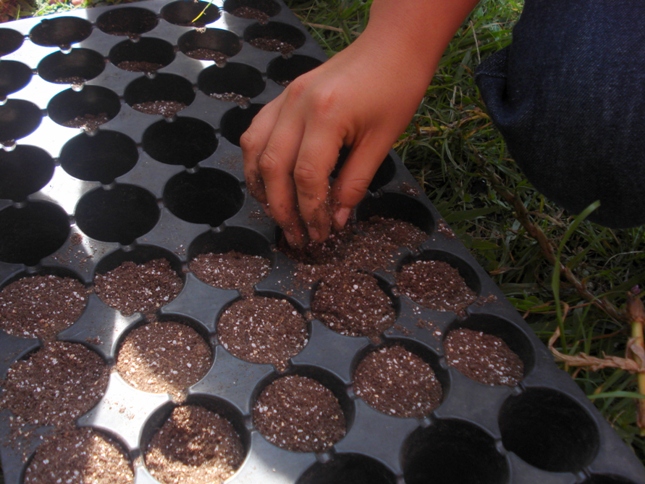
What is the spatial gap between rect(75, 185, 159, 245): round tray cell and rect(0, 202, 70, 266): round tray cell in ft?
0.14

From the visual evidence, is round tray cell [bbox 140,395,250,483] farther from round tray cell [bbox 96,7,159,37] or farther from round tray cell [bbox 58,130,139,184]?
round tray cell [bbox 96,7,159,37]

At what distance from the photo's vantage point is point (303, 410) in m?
0.81

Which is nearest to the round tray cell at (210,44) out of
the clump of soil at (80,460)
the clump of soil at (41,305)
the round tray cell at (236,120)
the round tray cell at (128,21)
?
the round tray cell at (128,21)

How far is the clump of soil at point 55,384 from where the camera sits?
0.76 meters

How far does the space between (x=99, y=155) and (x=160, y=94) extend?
0.20 m

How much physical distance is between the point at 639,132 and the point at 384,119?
0.33 m

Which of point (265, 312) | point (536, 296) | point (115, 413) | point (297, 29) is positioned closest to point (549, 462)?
point (536, 296)

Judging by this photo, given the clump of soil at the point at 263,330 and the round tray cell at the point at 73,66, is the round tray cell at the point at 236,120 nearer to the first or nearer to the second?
the round tray cell at the point at 73,66

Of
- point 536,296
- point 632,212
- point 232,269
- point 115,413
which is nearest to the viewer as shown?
point 115,413

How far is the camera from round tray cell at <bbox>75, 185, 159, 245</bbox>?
1040 millimetres

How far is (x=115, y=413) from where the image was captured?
76 cm

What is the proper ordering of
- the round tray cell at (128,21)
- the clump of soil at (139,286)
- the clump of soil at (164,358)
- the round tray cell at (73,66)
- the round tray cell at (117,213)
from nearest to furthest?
the clump of soil at (164,358) → the clump of soil at (139,286) → the round tray cell at (117,213) → the round tray cell at (73,66) → the round tray cell at (128,21)

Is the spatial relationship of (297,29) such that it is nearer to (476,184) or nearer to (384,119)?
(476,184)

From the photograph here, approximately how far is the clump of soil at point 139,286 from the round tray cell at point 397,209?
0.35 m
